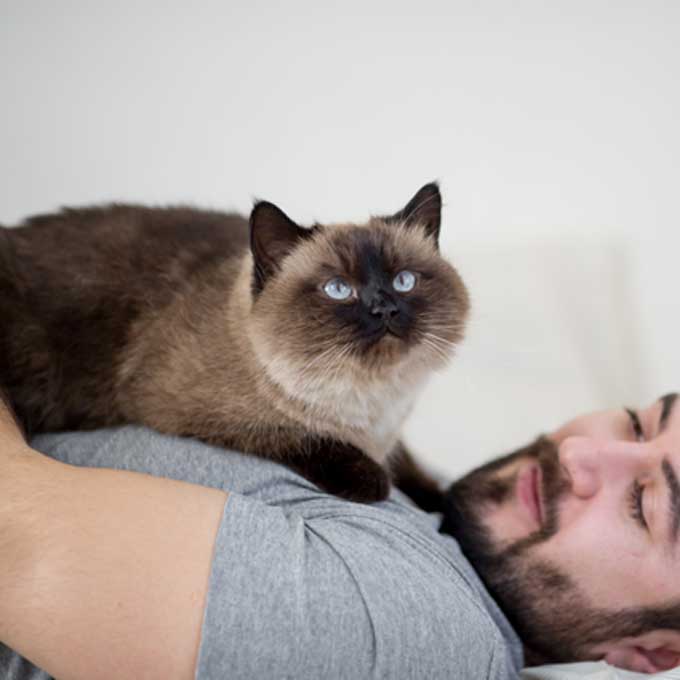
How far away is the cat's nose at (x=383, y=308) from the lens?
53.2 inches

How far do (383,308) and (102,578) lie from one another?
2.26ft

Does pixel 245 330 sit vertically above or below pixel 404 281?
below

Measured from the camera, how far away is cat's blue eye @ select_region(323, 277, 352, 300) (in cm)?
141

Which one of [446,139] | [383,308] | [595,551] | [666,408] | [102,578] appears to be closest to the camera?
[102,578]

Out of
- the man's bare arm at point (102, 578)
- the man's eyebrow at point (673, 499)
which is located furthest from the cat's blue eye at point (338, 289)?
the man's eyebrow at point (673, 499)

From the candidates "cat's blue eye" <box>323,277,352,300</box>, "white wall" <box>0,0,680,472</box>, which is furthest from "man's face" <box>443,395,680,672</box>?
"white wall" <box>0,0,680,472</box>

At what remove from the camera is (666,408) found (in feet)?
5.90

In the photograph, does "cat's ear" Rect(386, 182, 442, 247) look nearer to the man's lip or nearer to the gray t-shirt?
the gray t-shirt

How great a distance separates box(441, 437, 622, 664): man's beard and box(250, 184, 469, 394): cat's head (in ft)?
1.68

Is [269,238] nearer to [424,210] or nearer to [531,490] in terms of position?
[424,210]

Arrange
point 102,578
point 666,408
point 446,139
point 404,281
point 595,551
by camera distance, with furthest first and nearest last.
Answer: point 446,139, point 666,408, point 595,551, point 404,281, point 102,578

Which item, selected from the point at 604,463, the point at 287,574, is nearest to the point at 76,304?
the point at 287,574

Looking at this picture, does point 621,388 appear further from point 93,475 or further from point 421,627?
point 93,475

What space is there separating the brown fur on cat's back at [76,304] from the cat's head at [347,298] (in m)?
0.32
